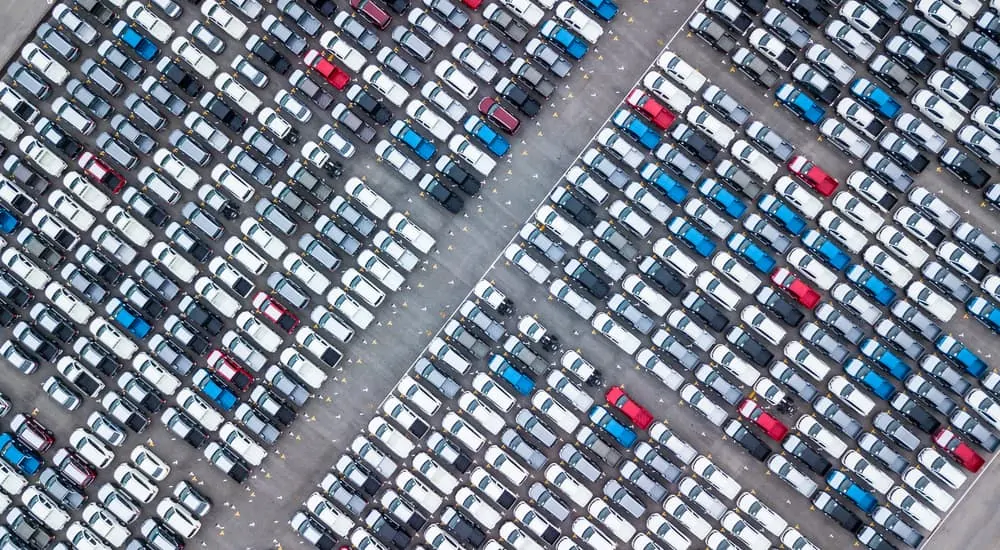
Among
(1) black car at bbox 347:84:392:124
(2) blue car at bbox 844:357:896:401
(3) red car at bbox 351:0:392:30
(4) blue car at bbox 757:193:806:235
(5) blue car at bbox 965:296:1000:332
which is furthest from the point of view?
(3) red car at bbox 351:0:392:30

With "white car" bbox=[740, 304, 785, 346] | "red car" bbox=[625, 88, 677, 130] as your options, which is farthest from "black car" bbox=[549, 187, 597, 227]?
"white car" bbox=[740, 304, 785, 346]

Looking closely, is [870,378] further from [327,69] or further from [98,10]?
[98,10]

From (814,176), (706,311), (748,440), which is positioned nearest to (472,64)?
(706,311)

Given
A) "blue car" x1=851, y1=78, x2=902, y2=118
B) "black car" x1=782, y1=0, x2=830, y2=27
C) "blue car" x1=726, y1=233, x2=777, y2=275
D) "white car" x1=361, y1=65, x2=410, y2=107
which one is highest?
"black car" x1=782, y1=0, x2=830, y2=27

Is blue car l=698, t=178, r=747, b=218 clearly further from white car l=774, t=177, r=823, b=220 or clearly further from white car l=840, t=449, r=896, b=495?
white car l=840, t=449, r=896, b=495

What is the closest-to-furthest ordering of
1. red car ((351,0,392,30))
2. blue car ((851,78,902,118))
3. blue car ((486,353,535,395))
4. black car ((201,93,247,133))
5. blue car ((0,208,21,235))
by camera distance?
1. blue car ((851,78,902,118))
2. blue car ((486,353,535,395))
3. red car ((351,0,392,30))
4. black car ((201,93,247,133))
5. blue car ((0,208,21,235))

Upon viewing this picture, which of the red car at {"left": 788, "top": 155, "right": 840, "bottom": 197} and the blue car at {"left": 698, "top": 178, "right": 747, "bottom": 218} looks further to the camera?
the blue car at {"left": 698, "top": 178, "right": 747, "bottom": 218}
